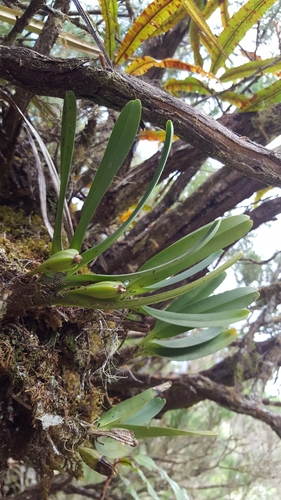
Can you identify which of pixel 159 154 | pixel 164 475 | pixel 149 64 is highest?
pixel 149 64

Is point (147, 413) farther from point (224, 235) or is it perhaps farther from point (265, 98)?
point (265, 98)

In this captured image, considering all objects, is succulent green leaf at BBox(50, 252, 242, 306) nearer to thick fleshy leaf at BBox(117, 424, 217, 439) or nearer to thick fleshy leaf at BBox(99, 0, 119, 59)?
thick fleshy leaf at BBox(117, 424, 217, 439)

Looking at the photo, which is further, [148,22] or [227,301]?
[148,22]

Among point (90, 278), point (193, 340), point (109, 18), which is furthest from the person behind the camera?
point (109, 18)

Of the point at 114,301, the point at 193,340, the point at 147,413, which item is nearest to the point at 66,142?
the point at 114,301

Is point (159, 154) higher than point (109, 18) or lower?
lower

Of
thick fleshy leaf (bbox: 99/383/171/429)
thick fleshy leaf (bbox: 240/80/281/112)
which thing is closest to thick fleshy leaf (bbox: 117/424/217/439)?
thick fleshy leaf (bbox: 99/383/171/429)

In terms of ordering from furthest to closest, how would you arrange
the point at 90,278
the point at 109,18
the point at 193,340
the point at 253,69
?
the point at 253,69
the point at 109,18
the point at 193,340
the point at 90,278
